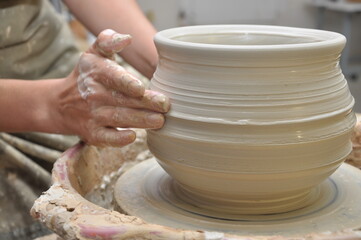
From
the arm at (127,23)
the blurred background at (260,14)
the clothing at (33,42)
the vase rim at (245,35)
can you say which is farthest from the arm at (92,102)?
the blurred background at (260,14)

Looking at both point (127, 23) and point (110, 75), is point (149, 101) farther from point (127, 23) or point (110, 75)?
point (127, 23)

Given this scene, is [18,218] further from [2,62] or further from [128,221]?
[128,221]

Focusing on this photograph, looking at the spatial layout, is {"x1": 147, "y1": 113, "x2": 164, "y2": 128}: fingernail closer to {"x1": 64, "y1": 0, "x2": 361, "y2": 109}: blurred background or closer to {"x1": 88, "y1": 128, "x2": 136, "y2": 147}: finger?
{"x1": 88, "y1": 128, "x2": 136, "y2": 147}: finger

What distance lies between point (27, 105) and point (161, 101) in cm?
43

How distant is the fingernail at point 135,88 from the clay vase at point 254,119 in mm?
55

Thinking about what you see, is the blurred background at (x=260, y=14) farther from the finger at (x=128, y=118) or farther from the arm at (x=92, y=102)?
the finger at (x=128, y=118)

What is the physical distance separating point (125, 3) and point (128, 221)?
3.28 ft

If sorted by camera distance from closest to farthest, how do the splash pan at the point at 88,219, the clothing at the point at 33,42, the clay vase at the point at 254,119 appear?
the splash pan at the point at 88,219, the clay vase at the point at 254,119, the clothing at the point at 33,42

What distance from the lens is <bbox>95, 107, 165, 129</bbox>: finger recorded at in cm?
95

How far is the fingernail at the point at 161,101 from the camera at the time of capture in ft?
3.06

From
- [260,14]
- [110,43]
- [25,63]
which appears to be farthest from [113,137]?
[260,14]

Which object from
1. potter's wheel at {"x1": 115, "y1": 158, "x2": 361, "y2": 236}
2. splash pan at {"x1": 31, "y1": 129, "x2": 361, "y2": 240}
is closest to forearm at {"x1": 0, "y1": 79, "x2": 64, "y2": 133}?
splash pan at {"x1": 31, "y1": 129, "x2": 361, "y2": 240}

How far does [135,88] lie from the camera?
3.04 feet

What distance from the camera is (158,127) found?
3.13 ft
